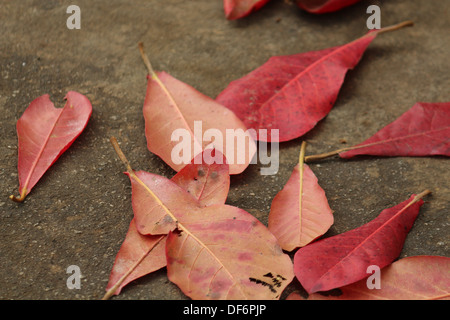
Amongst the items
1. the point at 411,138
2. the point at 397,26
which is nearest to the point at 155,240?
the point at 411,138

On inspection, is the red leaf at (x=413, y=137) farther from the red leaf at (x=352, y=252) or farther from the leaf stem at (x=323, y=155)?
the red leaf at (x=352, y=252)

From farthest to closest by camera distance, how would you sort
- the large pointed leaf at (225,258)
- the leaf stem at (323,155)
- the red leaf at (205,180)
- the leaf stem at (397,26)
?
the leaf stem at (397,26) < the leaf stem at (323,155) < the red leaf at (205,180) < the large pointed leaf at (225,258)

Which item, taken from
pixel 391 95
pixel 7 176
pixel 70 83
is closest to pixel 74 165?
pixel 7 176

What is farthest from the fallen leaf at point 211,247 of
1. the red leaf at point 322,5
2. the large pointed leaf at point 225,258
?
the red leaf at point 322,5

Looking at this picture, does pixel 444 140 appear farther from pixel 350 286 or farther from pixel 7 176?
pixel 7 176

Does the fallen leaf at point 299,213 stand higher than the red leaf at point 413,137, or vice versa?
the red leaf at point 413,137

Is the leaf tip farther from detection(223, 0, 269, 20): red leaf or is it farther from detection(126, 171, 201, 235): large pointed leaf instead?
detection(223, 0, 269, 20): red leaf

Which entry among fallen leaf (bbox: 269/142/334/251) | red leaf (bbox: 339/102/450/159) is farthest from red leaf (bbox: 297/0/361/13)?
fallen leaf (bbox: 269/142/334/251)
